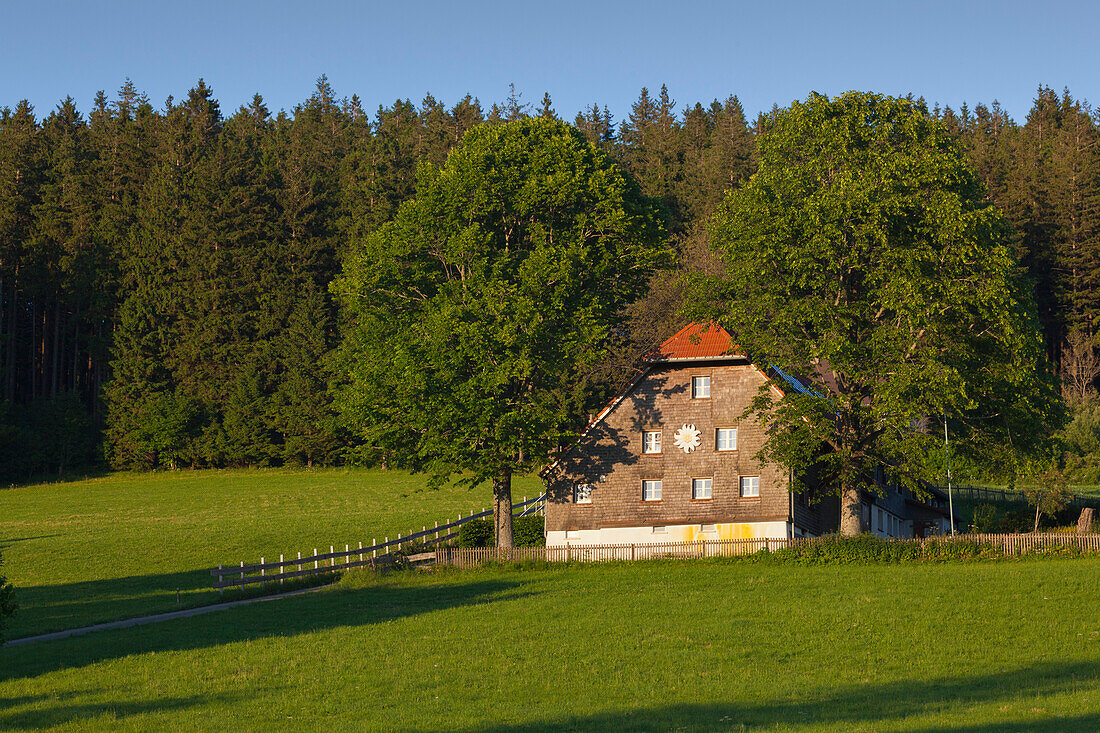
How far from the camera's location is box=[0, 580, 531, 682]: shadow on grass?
99.9ft

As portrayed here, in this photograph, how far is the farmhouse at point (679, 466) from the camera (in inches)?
1891

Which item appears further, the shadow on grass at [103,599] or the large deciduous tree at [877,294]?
the large deciduous tree at [877,294]

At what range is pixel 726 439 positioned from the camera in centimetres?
4872

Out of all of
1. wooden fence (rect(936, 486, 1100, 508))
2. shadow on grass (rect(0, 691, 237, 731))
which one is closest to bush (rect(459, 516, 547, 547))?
wooden fence (rect(936, 486, 1100, 508))

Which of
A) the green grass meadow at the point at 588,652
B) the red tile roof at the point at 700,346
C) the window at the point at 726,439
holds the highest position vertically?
the red tile roof at the point at 700,346

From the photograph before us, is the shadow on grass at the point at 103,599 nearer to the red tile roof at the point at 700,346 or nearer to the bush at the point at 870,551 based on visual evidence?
the red tile roof at the point at 700,346

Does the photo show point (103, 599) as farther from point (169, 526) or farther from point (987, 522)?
point (987, 522)

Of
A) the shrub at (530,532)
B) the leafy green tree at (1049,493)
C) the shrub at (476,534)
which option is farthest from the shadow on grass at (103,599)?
the leafy green tree at (1049,493)

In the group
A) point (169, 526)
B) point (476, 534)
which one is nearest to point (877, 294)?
point (476, 534)

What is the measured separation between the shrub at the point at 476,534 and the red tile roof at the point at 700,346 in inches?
441

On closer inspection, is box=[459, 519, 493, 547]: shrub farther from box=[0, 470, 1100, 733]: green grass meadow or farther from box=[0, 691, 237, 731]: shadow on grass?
box=[0, 691, 237, 731]: shadow on grass

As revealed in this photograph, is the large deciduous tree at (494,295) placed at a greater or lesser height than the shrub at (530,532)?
greater

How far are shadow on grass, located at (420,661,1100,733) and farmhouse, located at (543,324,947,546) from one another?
951 inches

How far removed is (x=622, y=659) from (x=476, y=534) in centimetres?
2482
